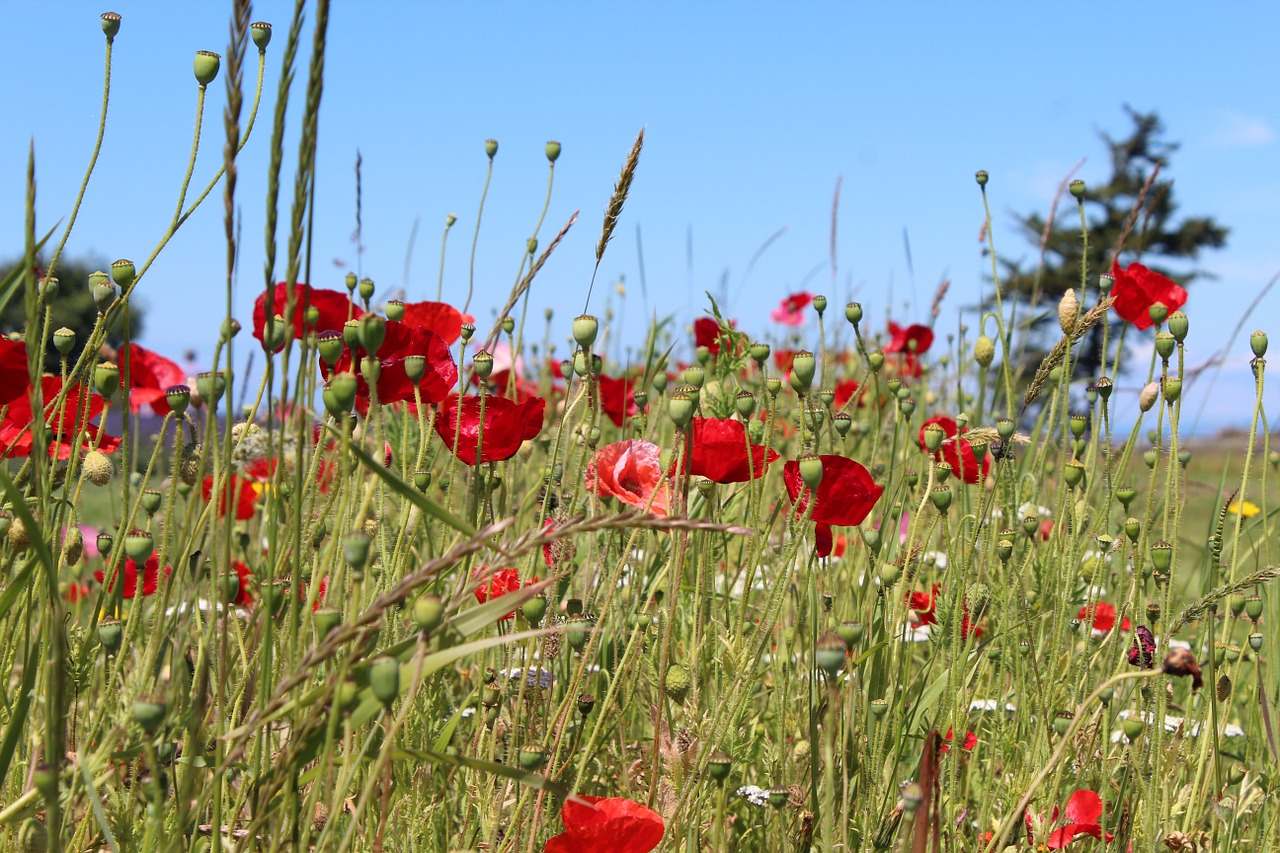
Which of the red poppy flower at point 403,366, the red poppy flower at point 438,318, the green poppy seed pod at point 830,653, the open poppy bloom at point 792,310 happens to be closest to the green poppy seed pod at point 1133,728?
the green poppy seed pod at point 830,653

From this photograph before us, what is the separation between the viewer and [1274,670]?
1.77 meters

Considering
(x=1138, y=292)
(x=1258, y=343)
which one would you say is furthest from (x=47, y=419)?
(x=1138, y=292)

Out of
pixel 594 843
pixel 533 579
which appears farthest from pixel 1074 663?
pixel 594 843

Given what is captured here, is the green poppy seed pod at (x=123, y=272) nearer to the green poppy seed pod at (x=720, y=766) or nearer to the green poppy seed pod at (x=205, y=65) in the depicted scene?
the green poppy seed pod at (x=205, y=65)

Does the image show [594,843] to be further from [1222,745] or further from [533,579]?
[1222,745]

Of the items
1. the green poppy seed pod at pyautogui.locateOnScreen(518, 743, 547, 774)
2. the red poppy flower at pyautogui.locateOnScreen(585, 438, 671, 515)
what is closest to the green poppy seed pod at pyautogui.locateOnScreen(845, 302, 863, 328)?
the red poppy flower at pyautogui.locateOnScreen(585, 438, 671, 515)

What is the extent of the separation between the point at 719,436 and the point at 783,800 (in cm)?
42

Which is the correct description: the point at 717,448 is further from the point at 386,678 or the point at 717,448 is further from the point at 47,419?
the point at 47,419

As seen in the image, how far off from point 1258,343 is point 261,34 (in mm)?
1394

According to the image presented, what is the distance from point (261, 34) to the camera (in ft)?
4.28

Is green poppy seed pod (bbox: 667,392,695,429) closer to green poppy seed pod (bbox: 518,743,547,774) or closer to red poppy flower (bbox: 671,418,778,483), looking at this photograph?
red poppy flower (bbox: 671,418,778,483)

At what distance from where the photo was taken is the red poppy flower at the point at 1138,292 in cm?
210

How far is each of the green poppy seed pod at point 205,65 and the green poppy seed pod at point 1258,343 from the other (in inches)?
55.7

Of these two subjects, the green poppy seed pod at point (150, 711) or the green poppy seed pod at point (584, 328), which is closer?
the green poppy seed pod at point (150, 711)
